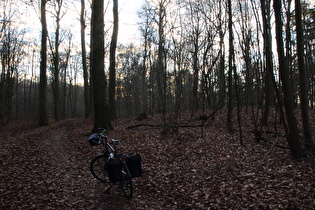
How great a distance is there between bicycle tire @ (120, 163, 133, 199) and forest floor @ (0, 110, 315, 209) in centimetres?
16

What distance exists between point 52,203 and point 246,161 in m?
5.22

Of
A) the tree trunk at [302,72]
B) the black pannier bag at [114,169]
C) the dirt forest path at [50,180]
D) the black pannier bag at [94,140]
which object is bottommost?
the dirt forest path at [50,180]

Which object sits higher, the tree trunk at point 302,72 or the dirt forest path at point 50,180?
the tree trunk at point 302,72

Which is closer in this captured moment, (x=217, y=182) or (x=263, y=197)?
(x=263, y=197)

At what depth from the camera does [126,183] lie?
518cm

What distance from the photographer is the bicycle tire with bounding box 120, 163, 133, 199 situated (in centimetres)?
500

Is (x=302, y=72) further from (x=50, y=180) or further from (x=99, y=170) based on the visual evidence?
(x=50, y=180)

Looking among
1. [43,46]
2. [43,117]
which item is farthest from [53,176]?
[43,46]

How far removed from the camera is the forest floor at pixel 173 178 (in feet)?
15.5

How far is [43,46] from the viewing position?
17609 mm

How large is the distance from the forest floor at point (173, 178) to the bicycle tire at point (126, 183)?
161mm

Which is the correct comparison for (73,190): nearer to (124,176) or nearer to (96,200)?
(96,200)

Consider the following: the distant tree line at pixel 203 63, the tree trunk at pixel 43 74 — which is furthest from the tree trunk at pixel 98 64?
the tree trunk at pixel 43 74

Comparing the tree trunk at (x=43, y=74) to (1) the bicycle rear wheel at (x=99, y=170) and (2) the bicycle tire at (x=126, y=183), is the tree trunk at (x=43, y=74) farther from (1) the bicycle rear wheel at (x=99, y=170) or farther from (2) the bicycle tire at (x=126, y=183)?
(2) the bicycle tire at (x=126, y=183)
